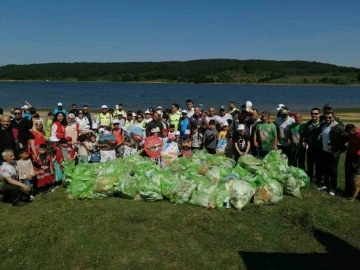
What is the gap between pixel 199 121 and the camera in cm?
1023

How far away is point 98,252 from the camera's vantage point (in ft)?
16.9

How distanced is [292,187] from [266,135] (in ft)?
5.08

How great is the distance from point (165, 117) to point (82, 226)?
5.71m

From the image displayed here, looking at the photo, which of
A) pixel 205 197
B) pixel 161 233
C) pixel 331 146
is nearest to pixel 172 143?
pixel 205 197

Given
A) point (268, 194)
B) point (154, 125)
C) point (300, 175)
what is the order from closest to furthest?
1. point (268, 194)
2. point (300, 175)
3. point (154, 125)

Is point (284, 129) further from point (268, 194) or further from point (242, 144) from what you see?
point (268, 194)

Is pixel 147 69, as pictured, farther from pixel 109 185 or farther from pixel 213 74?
pixel 109 185

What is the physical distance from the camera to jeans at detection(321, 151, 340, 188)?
7.61 m

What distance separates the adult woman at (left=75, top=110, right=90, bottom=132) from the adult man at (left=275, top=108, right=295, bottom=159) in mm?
5527

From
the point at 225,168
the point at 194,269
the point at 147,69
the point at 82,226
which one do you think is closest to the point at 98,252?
the point at 82,226

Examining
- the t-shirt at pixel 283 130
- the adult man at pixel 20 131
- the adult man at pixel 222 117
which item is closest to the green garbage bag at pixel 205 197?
the t-shirt at pixel 283 130

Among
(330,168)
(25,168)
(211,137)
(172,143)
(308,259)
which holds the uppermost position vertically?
(211,137)

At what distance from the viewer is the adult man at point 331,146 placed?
738 cm

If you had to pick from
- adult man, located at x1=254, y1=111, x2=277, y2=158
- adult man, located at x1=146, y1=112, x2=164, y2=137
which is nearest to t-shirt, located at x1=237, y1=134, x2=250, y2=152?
adult man, located at x1=254, y1=111, x2=277, y2=158
